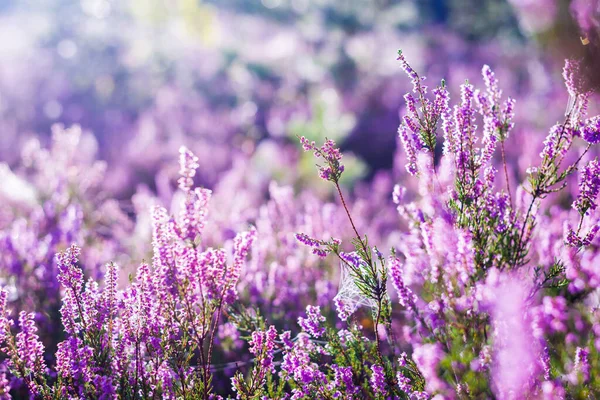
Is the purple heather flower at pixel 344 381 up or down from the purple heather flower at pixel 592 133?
down

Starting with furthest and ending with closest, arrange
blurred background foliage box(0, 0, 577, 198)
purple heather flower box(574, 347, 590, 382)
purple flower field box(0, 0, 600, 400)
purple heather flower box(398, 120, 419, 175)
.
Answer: blurred background foliage box(0, 0, 577, 198) → purple heather flower box(398, 120, 419, 175) → purple flower field box(0, 0, 600, 400) → purple heather flower box(574, 347, 590, 382)

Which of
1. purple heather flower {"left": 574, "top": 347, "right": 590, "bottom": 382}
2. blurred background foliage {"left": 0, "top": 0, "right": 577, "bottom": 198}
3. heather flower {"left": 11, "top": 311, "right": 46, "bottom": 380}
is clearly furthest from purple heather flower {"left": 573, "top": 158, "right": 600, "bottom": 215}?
blurred background foliage {"left": 0, "top": 0, "right": 577, "bottom": 198}

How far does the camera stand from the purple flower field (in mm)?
1608

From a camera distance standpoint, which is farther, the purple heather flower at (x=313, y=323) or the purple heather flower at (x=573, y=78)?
the purple heather flower at (x=313, y=323)

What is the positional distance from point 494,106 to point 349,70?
355 inches

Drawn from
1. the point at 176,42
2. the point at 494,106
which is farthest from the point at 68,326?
the point at 176,42

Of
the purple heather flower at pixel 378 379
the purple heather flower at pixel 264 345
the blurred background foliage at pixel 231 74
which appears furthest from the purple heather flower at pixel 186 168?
the blurred background foliage at pixel 231 74

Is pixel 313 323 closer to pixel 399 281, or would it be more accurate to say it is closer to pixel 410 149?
pixel 399 281

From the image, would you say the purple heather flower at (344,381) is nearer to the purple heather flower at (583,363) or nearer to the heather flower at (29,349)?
the purple heather flower at (583,363)

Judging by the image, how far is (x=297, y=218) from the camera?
3.53m

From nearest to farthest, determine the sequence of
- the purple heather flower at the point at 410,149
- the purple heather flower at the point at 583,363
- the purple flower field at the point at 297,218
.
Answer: the purple heather flower at the point at 583,363, the purple flower field at the point at 297,218, the purple heather flower at the point at 410,149

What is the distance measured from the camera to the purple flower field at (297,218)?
1.61 meters

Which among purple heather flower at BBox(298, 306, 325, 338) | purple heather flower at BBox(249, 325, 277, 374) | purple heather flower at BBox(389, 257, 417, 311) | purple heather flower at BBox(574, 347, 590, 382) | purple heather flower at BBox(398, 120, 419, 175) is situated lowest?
purple heather flower at BBox(574, 347, 590, 382)

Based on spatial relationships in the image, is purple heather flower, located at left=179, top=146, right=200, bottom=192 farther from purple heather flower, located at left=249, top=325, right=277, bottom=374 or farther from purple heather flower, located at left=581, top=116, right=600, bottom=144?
purple heather flower, located at left=581, top=116, right=600, bottom=144
